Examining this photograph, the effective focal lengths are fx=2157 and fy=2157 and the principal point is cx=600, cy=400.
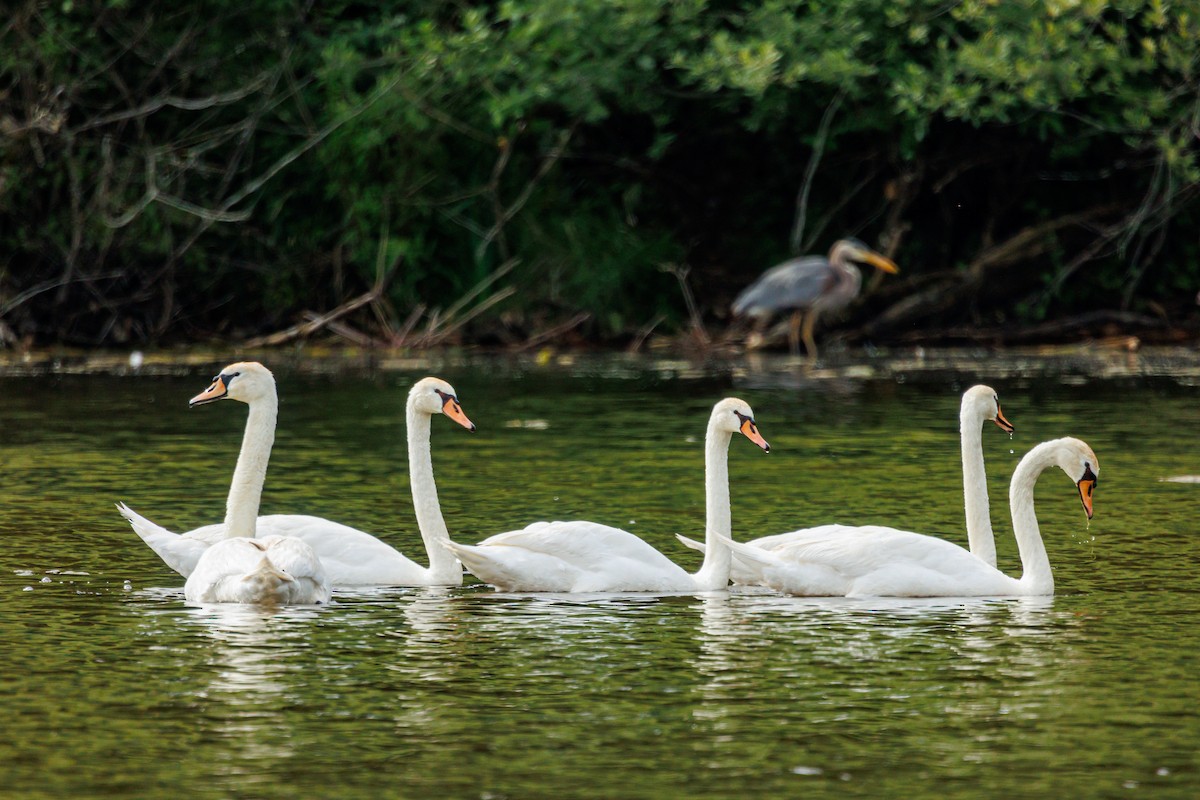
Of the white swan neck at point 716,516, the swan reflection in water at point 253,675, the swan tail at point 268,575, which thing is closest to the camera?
the swan reflection in water at point 253,675

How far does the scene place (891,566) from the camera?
28.9ft

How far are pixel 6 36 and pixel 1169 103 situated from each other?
39.6 ft

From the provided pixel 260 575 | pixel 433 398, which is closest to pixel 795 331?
pixel 433 398

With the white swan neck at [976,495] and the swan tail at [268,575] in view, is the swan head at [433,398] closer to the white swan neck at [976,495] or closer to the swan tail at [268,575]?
the swan tail at [268,575]

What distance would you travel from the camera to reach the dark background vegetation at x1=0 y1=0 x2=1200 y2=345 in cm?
2219

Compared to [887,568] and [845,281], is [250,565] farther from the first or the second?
[845,281]

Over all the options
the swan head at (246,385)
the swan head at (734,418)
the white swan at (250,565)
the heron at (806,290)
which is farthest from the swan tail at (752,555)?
the heron at (806,290)

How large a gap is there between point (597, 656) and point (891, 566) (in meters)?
1.83

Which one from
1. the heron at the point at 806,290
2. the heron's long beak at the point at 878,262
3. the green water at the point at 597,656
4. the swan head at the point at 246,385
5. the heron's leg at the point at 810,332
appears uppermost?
the heron's long beak at the point at 878,262

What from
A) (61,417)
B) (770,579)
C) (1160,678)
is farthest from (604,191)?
(1160,678)

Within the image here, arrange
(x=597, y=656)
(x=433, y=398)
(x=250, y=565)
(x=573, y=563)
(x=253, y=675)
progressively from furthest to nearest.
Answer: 1. (x=433, y=398)
2. (x=573, y=563)
3. (x=250, y=565)
4. (x=597, y=656)
5. (x=253, y=675)

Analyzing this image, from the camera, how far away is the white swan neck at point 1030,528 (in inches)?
346

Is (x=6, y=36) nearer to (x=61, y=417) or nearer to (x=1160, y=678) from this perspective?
(x=61, y=417)

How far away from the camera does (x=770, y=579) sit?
8938 millimetres
